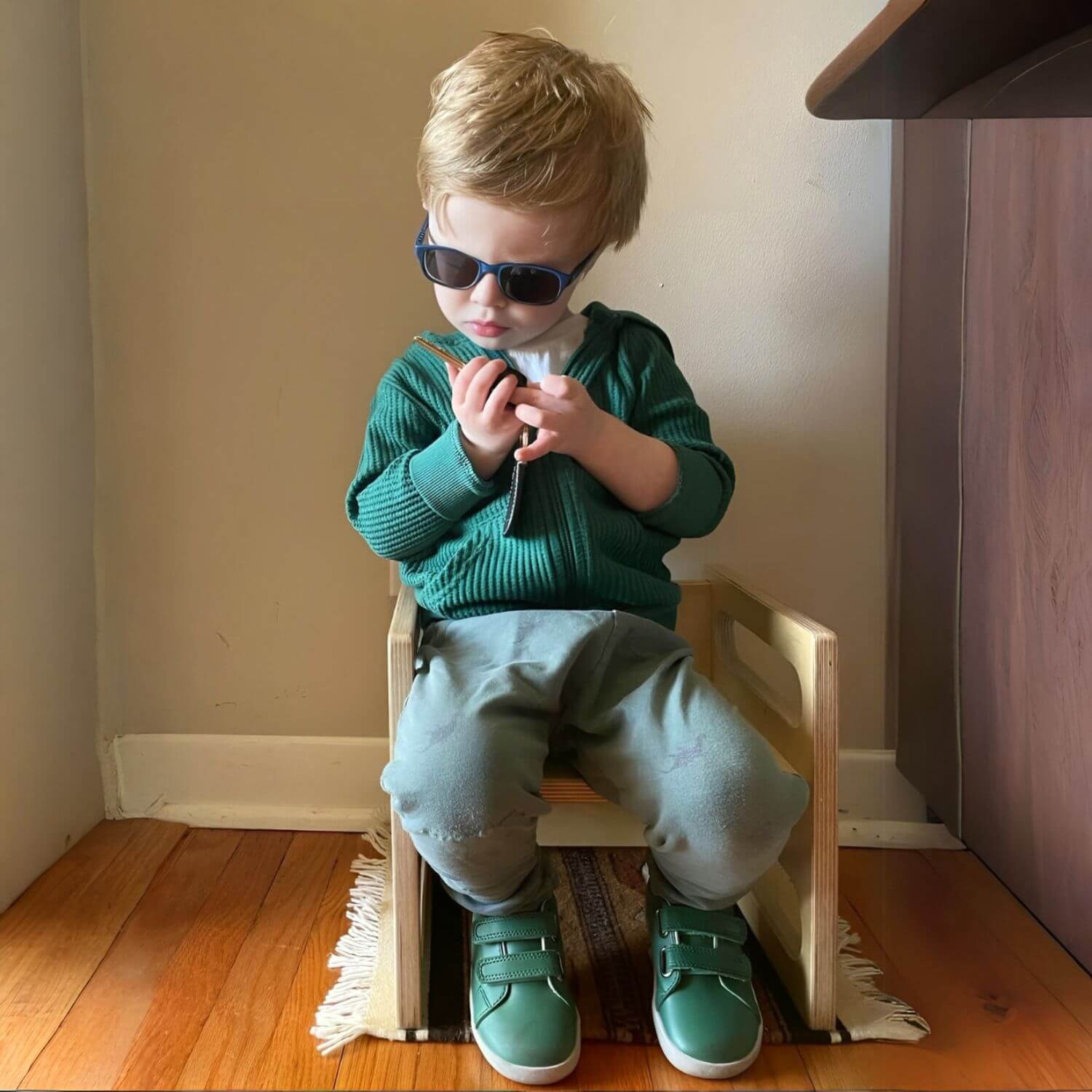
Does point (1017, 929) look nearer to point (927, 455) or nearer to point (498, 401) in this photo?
point (927, 455)

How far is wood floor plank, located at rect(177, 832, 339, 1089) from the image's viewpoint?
0.74m

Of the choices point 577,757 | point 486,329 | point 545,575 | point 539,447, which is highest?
point 486,329

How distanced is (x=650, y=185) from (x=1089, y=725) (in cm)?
69

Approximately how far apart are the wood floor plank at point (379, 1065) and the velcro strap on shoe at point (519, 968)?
0.23 feet

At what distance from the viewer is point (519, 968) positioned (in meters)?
0.77

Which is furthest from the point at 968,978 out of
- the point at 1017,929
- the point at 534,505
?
the point at 534,505

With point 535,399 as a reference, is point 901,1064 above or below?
below

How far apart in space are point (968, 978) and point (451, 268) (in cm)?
73

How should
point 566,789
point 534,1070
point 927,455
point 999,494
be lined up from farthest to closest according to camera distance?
point 927,455, point 999,494, point 566,789, point 534,1070

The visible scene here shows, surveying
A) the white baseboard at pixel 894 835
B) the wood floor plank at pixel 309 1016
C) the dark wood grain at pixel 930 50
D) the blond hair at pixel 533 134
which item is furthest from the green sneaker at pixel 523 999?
the dark wood grain at pixel 930 50

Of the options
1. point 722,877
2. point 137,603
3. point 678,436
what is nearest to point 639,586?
point 678,436

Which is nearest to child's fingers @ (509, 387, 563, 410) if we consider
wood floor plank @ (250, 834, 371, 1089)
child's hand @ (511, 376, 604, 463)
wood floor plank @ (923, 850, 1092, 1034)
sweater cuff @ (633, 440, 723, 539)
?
child's hand @ (511, 376, 604, 463)

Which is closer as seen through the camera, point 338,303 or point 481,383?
point 481,383

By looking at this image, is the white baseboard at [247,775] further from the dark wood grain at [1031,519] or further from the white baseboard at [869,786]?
the dark wood grain at [1031,519]
